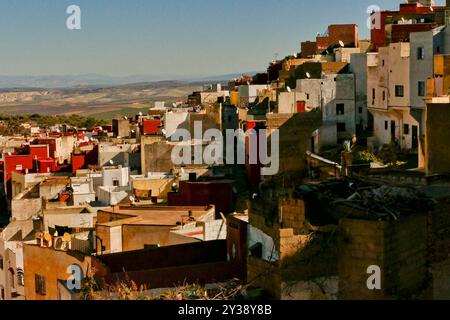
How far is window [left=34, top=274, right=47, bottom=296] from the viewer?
49.5 feet

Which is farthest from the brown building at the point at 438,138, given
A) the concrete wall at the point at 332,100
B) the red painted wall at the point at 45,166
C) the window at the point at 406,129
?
the red painted wall at the point at 45,166

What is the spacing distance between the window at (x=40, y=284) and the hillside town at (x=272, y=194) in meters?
0.04

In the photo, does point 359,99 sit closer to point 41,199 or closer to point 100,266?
point 41,199

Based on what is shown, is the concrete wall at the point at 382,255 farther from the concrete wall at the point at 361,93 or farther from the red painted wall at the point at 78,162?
the red painted wall at the point at 78,162

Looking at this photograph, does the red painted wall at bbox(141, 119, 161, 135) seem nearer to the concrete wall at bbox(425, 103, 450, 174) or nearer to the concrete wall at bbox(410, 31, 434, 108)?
the concrete wall at bbox(410, 31, 434, 108)

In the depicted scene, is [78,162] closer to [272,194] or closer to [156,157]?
[156,157]

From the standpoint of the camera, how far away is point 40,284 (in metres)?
15.2

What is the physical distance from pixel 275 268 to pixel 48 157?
32007 mm

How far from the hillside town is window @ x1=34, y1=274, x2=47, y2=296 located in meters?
0.04

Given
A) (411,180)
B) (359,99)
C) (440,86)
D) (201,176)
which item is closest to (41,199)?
(201,176)

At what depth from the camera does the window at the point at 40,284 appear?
49.5ft

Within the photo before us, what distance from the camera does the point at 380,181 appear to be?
11.0 metres

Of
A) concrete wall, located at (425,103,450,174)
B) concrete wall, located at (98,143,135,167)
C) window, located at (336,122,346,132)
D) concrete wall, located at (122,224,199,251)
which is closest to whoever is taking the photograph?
concrete wall, located at (425,103,450,174)

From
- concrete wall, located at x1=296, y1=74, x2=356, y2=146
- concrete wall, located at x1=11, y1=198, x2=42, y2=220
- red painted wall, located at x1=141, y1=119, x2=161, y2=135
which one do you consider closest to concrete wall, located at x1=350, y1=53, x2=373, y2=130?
concrete wall, located at x1=296, y1=74, x2=356, y2=146
